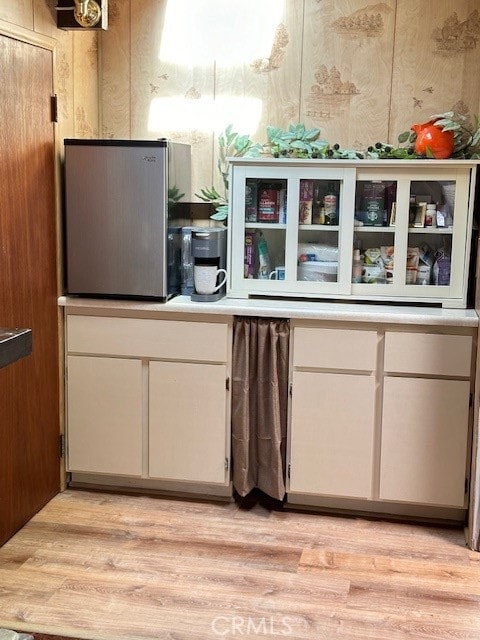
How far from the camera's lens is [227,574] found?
2896mm

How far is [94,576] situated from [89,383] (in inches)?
35.3

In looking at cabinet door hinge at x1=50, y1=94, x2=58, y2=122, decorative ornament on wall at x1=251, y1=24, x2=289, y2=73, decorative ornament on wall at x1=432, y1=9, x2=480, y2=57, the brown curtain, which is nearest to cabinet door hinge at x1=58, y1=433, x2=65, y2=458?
the brown curtain

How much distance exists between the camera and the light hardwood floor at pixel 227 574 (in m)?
2.58

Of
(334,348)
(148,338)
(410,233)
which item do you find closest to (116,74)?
(148,338)

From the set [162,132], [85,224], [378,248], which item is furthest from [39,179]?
[378,248]

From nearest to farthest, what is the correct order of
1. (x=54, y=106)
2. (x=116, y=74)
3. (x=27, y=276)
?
(x=27, y=276) → (x=54, y=106) → (x=116, y=74)

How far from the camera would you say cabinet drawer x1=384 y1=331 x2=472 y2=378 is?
10.4ft

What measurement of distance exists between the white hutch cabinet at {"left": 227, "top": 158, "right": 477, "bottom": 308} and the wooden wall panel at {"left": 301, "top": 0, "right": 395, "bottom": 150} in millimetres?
326

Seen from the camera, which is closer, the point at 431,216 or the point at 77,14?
the point at 77,14

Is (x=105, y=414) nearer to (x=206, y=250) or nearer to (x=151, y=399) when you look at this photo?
(x=151, y=399)

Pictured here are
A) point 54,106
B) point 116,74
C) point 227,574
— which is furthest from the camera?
point 116,74

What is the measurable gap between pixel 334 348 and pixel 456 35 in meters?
A: 1.44

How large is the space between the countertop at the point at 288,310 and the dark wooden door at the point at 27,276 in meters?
0.22

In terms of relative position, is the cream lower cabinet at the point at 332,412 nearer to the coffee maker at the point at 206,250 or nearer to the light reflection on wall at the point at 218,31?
the coffee maker at the point at 206,250
